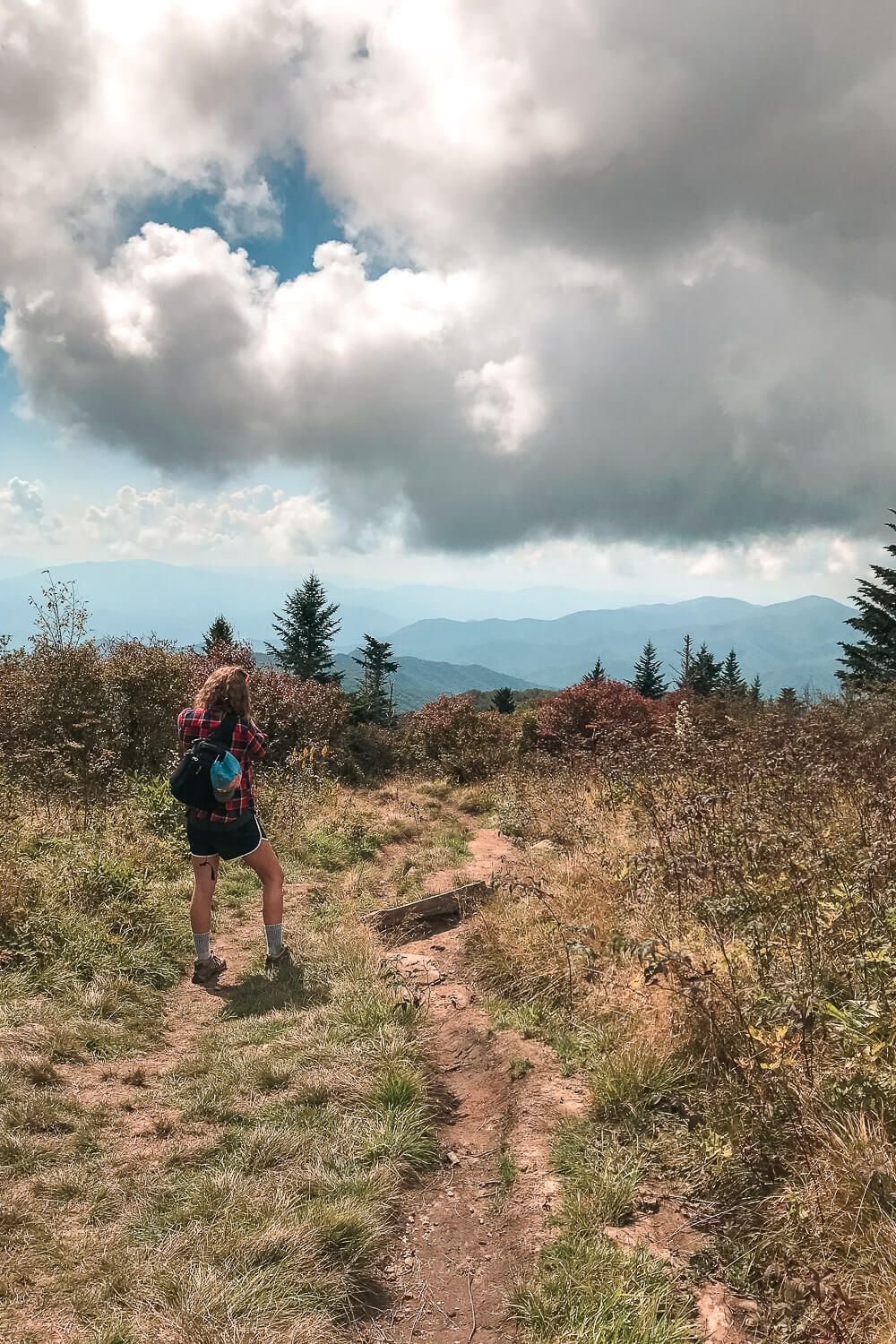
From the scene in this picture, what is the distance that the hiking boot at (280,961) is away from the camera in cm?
534

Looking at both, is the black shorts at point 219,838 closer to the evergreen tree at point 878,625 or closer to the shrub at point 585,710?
the shrub at point 585,710

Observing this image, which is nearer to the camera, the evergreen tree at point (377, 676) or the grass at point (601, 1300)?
the grass at point (601, 1300)

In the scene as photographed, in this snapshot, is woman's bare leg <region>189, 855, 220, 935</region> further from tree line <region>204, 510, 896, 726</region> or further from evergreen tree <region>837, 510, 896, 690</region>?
evergreen tree <region>837, 510, 896, 690</region>

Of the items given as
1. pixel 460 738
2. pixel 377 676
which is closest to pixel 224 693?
pixel 460 738

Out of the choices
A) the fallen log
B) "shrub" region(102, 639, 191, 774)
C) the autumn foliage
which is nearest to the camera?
the fallen log

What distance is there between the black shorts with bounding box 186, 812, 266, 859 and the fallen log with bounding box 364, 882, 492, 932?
1.77 metres

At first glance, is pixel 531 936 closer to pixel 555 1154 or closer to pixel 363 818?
pixel 555 1154

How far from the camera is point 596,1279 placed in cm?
251

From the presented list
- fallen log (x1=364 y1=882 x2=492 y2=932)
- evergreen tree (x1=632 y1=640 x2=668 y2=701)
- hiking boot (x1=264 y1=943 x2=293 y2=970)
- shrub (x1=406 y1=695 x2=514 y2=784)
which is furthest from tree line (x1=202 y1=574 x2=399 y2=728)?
hiking boot (x1=264 y1=943 x2=293 y2=970)

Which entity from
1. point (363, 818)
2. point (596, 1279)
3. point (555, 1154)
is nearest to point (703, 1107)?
point (555, 1154)

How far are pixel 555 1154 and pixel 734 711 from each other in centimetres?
986

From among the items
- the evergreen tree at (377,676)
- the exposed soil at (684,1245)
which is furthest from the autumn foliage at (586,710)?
the evergreen tree at (377,676)

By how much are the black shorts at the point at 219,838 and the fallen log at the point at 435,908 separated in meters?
1.77

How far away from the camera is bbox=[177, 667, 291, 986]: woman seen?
5.13 metres
